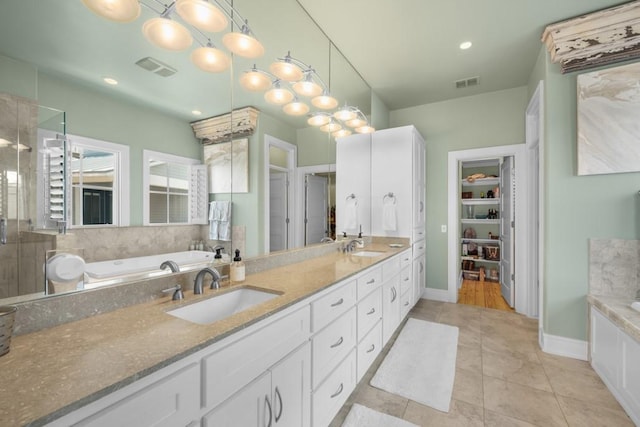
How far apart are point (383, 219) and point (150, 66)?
2850mm

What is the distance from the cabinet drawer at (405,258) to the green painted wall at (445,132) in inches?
38.0

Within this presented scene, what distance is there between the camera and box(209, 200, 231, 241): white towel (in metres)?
1.61

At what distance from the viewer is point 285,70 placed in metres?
1.91

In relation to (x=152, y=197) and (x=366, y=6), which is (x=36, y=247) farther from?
(x=366, y=6)

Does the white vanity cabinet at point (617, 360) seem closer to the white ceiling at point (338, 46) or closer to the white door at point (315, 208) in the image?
the white door at point (315, 208)

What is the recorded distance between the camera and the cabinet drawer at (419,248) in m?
3.48

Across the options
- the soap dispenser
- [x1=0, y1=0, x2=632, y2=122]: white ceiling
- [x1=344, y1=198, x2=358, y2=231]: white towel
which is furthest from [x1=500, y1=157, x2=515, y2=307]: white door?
the soap dispenser

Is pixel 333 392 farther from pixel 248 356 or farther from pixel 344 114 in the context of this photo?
pixel 344 114

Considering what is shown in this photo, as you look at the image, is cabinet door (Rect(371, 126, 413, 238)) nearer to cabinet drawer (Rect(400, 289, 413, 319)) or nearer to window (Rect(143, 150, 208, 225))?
cabinet drawer (Rect(400, 289, 413, 319))

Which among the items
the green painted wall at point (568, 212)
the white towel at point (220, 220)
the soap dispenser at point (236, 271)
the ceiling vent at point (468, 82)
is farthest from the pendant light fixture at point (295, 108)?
the ceiling vent at point (468, 82)

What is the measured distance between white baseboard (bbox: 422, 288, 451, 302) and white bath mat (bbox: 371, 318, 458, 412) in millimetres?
957

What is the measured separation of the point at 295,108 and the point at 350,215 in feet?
5.01

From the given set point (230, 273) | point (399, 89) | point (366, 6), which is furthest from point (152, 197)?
point (399, 89)

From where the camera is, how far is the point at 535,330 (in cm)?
295
